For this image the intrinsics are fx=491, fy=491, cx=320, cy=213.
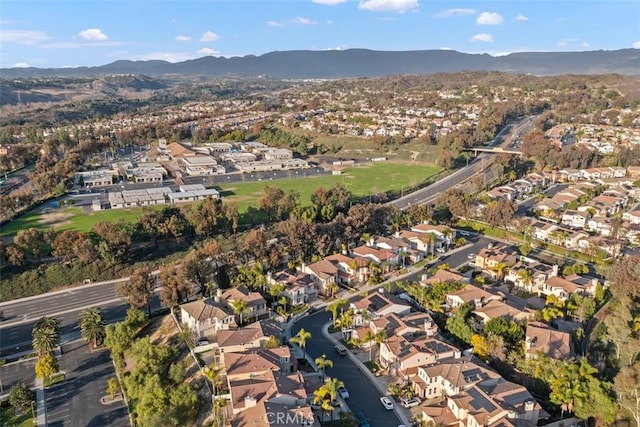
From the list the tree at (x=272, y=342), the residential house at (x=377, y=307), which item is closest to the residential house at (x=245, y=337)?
the tree at (x=272, y=342)

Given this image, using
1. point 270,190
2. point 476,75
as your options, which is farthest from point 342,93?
point 270,190

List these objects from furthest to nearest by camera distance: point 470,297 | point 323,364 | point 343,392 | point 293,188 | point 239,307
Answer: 1. point 293,188
2. point 470,297
3. point 239,307
4. point 323,364
5. point 343,392

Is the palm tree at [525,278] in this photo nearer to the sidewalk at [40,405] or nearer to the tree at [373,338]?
the tree at [373,338]

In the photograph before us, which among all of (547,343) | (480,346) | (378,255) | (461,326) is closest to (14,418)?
(461,326)

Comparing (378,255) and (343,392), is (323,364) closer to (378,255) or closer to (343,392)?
(343,392)

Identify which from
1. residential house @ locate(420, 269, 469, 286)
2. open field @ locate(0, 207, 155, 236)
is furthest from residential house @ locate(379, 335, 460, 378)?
open field @ locate(0, 207, 155, 236)

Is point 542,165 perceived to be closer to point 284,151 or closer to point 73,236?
point 284,151
